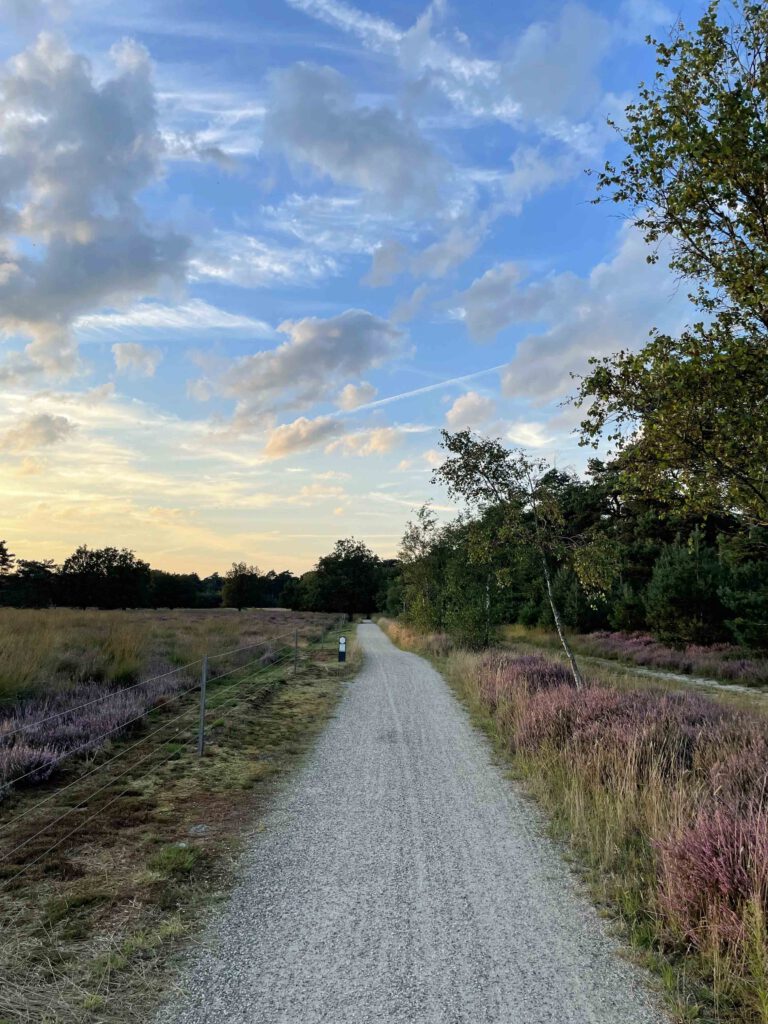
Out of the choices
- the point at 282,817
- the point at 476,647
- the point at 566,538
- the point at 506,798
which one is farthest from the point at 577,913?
the point at 476,647

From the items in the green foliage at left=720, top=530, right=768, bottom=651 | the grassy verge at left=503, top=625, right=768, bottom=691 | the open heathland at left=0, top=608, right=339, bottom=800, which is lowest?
the grassy verge at left=503, top=625, right=768, bottom=691

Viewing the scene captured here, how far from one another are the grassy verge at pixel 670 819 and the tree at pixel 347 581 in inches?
3580

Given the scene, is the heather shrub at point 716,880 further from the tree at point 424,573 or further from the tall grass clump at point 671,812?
the tree at point 424,573

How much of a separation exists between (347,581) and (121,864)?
317 feet

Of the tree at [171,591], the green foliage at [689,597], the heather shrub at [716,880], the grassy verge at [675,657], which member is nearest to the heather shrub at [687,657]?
the grassy verge at [675,657]

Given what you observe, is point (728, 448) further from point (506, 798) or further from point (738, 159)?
point (506, 798)

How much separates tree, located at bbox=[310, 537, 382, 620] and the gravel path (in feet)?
307

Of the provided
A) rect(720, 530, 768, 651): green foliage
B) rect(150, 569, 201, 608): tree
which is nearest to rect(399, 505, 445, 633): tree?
rect(720, 530, 768, 651): green foliage

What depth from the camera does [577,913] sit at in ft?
14.8

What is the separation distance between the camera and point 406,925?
4266 mm

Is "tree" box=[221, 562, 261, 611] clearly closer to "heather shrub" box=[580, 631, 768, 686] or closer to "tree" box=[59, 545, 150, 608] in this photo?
"tree" box=[59, 545, 150, 608]

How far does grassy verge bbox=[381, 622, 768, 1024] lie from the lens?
3582 mm

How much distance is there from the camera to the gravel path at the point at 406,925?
337 cm

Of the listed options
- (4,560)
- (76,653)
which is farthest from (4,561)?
(76,653)
